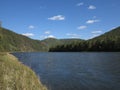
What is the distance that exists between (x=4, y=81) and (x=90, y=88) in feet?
53.8

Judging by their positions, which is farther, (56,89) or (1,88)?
(56,89)

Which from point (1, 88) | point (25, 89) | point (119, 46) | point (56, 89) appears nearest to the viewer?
point (1, 88)

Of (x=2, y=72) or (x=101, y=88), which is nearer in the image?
(x=2, y=72)

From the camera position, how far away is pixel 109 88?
31844 millimetres

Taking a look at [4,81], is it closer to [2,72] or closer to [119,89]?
[2,72]

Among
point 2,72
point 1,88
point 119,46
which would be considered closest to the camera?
point 1,88

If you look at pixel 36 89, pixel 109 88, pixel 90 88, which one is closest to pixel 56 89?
pixel 90 88

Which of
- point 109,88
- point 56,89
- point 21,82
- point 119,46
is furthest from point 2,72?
point 119,46

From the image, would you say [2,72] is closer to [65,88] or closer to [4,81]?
[4,81]

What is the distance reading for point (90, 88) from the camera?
32.2m

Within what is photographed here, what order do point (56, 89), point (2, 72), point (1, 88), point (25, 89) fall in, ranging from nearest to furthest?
1. point (1, 88)
2. point (25, 89)
3. point (2, 72)
4. point (56, 89)

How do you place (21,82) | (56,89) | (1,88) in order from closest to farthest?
(1,88), (21,82), (56,89)

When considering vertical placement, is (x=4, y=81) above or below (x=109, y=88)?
above

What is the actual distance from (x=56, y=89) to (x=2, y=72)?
1093 cm
